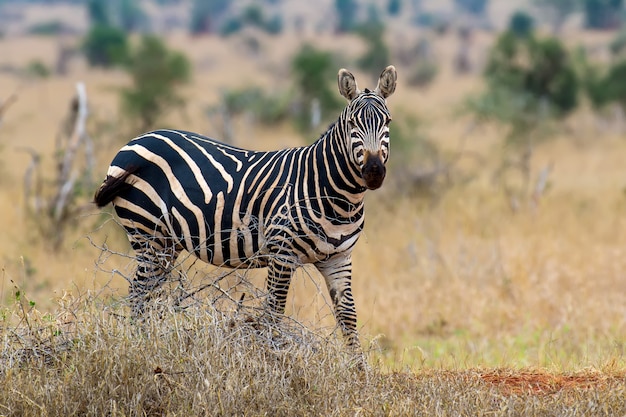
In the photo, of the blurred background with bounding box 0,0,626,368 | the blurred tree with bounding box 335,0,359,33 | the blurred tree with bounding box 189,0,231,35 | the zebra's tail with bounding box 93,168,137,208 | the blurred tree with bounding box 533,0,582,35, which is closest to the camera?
the zebra's tail with bounding box 93,168,137,208

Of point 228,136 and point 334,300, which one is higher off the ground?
point 228,136

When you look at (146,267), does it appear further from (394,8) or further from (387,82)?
(394,8)

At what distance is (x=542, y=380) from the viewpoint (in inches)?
197

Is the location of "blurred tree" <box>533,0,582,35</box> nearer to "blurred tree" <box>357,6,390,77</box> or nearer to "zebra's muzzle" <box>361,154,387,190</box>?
"blurred tree" <box>357,6,390,77</box>

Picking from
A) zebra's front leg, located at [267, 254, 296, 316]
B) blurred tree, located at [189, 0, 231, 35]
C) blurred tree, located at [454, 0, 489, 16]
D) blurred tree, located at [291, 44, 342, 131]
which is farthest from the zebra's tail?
blurred tree, located at [454, 0, 489, 16]

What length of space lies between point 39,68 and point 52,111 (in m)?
8.02

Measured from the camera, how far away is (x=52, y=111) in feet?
80.9

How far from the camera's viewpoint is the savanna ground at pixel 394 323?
4191mm

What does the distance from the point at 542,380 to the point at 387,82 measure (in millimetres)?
1891

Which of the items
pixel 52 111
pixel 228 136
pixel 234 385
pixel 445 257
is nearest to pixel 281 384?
pixel 234 385

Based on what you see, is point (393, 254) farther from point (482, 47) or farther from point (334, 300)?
point (482, 47)

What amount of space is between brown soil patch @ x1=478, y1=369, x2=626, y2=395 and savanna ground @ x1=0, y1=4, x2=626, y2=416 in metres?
0.01

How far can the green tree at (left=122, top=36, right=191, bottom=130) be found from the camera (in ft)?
61.4

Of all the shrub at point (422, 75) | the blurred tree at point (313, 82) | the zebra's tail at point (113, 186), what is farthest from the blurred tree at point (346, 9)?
the zebra's tail at point (113, 186)
